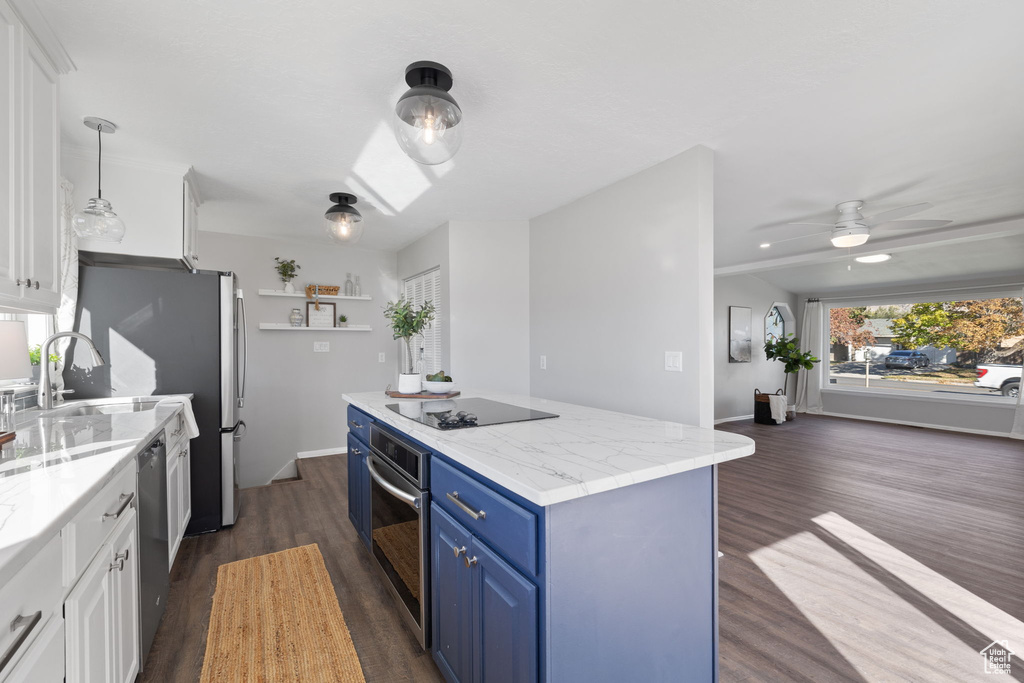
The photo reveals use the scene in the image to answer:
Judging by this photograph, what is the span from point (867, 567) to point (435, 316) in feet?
12.4

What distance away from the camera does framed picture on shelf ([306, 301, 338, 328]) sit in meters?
5.05

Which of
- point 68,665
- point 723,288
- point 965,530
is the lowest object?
point 965,530

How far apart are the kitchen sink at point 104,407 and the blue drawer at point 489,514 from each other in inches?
70.7

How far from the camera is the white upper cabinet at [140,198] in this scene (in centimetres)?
265

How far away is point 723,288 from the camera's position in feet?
24.2

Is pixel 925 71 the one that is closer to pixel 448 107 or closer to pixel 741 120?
pixel 741 120

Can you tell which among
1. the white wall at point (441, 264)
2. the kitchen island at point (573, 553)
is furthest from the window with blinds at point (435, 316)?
the kitchen island at point (573, 553)

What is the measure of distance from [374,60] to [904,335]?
31.2ft

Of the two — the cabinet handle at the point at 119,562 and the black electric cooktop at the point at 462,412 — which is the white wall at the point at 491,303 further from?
the cabinet handle at the point at 119,562

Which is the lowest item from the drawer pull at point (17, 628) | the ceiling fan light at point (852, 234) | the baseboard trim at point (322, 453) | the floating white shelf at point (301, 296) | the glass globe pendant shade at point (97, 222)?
the baseboard trim at point (322, 453)

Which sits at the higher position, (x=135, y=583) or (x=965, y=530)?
(x=135, y=583)

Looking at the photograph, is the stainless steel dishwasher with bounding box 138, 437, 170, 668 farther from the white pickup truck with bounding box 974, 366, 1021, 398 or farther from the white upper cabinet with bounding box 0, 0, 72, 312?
the white pickup truck with bounding box 974, 366, 1021, 398

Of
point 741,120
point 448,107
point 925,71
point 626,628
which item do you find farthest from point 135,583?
point 925,71

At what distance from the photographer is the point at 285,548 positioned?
113 inches
